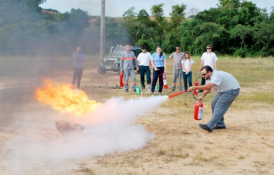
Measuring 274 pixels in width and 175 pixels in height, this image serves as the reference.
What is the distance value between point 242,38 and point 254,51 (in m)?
3.32

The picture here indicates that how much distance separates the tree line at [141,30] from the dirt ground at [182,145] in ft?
7.65

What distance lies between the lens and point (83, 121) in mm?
7727

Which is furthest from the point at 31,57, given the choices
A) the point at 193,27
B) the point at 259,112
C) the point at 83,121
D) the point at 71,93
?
the point at 193,27

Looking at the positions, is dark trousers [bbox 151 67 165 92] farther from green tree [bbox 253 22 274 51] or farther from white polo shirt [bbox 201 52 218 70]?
green tree [bbox 253 22 274 51]

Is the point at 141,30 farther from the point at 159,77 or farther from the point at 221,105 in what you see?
the point at 221,105

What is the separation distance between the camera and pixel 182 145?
6848 millimetres

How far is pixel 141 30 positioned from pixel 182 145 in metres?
52.1

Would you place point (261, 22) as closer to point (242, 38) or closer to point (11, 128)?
point (242, 38)

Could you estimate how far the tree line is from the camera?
9164 mm

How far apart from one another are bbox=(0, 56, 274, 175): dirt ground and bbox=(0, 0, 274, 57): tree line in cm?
233

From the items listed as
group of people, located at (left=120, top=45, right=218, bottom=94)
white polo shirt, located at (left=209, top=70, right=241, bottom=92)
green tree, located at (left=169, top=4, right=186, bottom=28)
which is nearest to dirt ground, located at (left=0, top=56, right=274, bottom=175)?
white polo shirt, located at (left=209, top=70, right=241, bottom=92)

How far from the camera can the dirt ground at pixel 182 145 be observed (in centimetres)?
546

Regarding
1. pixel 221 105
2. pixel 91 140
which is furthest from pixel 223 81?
pixel 91 140

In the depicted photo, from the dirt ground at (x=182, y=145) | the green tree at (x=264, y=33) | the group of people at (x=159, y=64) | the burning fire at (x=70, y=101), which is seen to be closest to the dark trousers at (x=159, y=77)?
the group of people at (x=159, y=64)
